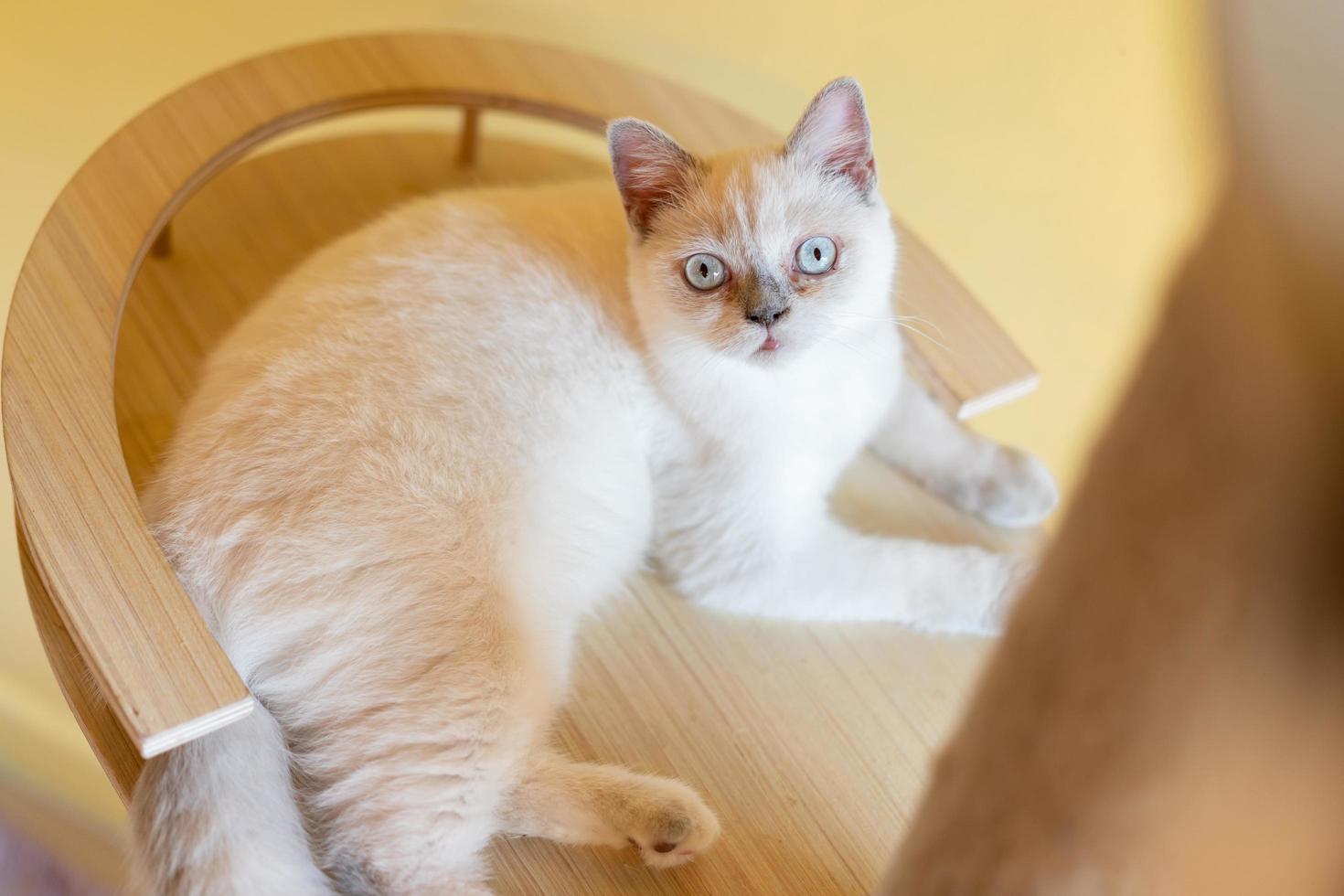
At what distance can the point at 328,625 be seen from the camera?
4.06 feet

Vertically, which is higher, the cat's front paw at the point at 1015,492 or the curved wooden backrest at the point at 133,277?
the curved wooden backrest at the point at 133,277

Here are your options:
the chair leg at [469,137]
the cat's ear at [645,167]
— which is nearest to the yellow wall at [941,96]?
the chair leg at [469,137]

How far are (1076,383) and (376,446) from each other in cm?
163

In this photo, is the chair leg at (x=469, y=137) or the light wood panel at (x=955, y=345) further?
the chair leg at (x=469, y=137)

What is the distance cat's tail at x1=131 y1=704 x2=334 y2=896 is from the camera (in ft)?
3.60

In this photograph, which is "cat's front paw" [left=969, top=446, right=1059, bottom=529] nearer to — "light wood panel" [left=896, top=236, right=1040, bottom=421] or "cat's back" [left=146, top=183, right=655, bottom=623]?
"light wood panel" [left=896, top=236, right=1040, bottom=421]

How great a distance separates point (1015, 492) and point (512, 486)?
809 millimetres

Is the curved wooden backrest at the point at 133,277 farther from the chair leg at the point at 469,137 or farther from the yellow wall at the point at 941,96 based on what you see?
the yellow wall at the point at 941,96

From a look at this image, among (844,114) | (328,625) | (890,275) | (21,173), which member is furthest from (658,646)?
(21,173)

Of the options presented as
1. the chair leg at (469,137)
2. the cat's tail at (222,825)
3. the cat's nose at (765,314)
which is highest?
the chair leg at (469,137)

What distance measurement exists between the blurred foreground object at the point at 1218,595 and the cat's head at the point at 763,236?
775mm

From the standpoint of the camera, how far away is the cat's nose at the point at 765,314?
1327 mm

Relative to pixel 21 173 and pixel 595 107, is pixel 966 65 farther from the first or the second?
pixel 21 173

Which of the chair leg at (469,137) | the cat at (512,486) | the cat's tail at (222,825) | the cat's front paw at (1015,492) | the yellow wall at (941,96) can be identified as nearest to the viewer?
the cat's tail at (222,825)
